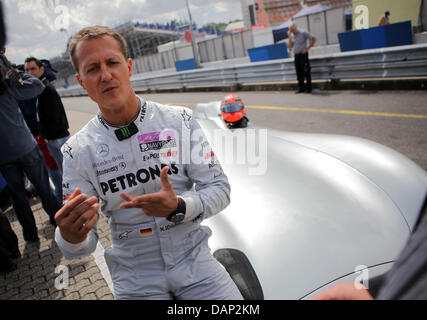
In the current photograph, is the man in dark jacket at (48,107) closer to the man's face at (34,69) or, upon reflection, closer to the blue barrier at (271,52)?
the man's face at (34,69)

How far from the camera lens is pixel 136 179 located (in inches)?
55.7

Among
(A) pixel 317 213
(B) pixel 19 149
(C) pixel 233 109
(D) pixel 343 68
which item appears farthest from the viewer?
(D) pixel 343 68

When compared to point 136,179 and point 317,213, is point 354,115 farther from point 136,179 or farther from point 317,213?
point 136,179

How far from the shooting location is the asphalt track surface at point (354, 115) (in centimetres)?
388

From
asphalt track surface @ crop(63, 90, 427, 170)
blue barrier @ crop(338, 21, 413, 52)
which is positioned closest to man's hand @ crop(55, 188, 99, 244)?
asphalt track surface @ crop(63, 90, 427, 170)

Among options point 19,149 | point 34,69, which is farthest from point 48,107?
point 19,149

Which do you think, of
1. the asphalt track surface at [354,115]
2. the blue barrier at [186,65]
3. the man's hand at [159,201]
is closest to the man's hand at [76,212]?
the man's hand at [159,201]

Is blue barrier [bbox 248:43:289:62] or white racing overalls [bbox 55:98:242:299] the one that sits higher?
blue barrier [bbox 248:43:289:62]

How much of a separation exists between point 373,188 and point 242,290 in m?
0.98

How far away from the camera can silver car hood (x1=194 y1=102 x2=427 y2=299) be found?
1283mm

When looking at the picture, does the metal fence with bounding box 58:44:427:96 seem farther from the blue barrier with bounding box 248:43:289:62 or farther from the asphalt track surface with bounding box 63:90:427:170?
the blue barrier with bounding box 248:43:289:62

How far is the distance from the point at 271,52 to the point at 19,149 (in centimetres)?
1513

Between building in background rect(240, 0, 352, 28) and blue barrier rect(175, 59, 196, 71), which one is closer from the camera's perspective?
blue barrier rect(175, 59, 196, 71)
